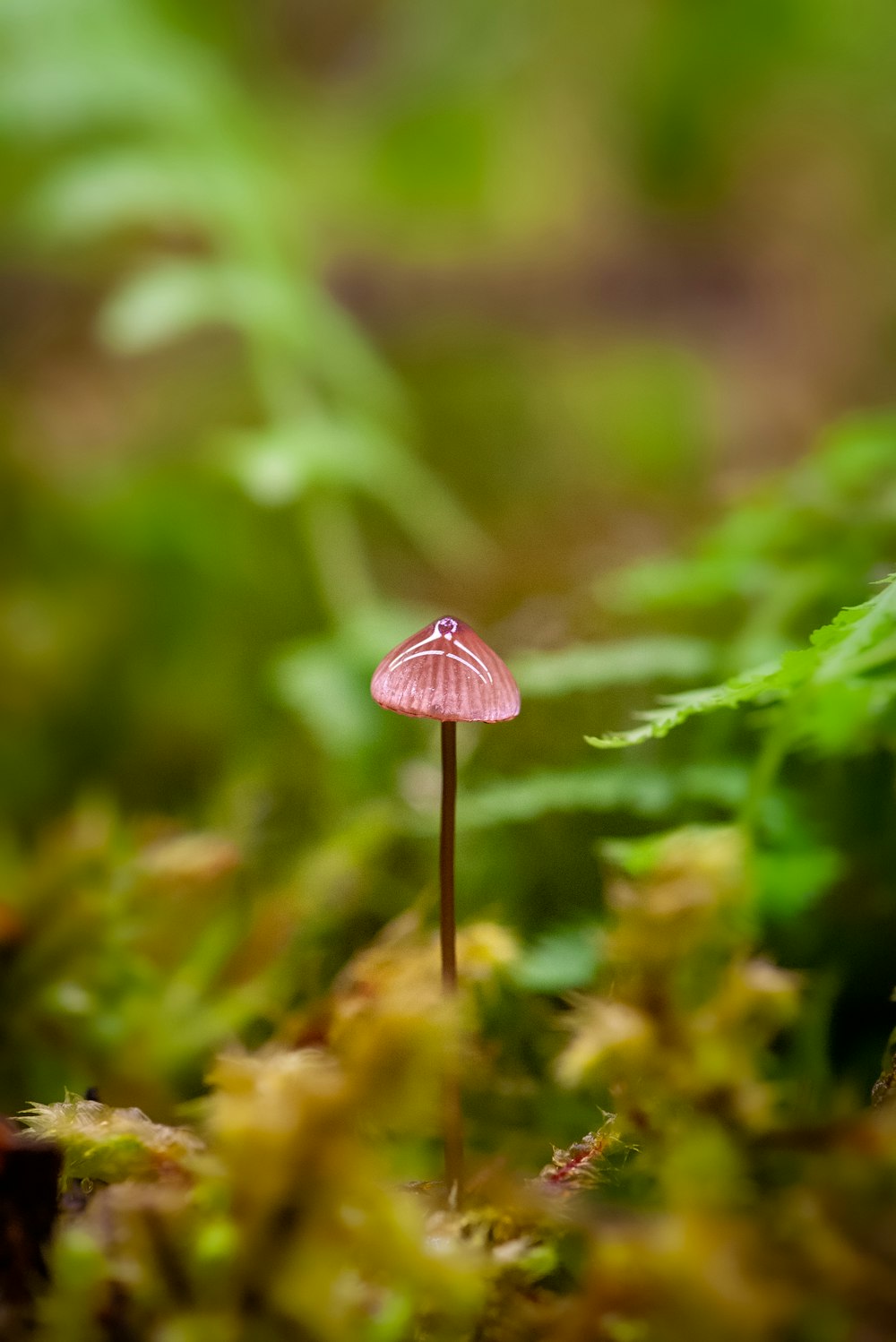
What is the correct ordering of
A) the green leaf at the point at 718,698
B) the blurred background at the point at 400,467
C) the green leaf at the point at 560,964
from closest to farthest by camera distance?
1. the green leaf at the point at 718,698
2. the green leaf at the point at 560,964
3. the blurred background at the point at 400,467

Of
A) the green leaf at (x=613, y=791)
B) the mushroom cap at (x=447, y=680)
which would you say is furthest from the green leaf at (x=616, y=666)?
the mushroom cap at (x=447, y=680)

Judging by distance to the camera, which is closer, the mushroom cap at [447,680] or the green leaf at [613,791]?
the mushroom cap at [447,680]

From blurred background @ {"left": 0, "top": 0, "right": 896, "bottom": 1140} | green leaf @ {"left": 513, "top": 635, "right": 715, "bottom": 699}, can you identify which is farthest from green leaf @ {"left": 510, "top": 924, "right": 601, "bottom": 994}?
green leaf @ {"left": 513, "top": 635, "right": 715, "bottom": 699}

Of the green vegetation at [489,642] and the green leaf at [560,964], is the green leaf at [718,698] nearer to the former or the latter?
the green vegetation at [489,642]

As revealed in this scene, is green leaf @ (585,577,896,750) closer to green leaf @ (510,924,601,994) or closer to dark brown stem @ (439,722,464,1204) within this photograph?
dark brown stem @ (439,722,464,1204)

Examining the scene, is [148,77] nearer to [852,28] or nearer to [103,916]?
[103,916]

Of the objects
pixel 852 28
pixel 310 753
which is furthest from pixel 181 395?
pixel 852 28

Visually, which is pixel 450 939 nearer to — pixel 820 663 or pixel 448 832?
pixel 448 832

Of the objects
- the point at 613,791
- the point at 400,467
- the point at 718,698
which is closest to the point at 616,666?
the point at 613,791
